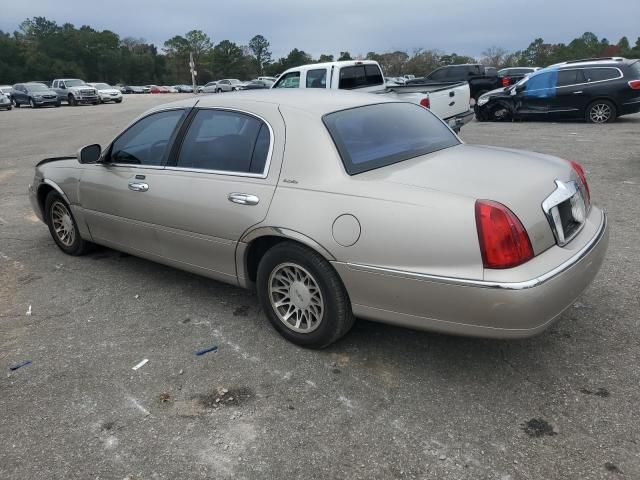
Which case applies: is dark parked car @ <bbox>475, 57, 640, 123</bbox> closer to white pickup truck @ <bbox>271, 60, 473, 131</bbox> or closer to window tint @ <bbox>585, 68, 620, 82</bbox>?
window tint @ <bbox>585, 68, 620, 82</bbox>

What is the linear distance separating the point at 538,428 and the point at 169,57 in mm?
123889

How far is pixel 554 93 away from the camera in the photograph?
48.0 ft

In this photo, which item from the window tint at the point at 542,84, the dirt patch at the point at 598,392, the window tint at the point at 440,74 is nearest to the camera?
the dirt patch at the point at 598,392

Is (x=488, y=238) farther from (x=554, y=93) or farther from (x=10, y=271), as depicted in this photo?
(x=554, y=93)

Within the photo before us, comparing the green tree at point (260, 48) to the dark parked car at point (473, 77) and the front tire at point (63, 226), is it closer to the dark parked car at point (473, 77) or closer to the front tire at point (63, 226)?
the dark parked car at point (473, 77)

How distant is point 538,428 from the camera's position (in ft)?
8.57

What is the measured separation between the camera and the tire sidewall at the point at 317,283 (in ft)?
10.2

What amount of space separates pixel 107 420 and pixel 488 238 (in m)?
2.18

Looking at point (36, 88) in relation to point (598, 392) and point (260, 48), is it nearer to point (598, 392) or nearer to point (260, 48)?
point (598, 392)

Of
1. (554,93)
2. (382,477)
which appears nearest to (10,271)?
(382,477)

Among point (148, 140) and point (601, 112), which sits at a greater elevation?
point (148, 140)

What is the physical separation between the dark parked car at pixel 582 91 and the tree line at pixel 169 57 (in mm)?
60765

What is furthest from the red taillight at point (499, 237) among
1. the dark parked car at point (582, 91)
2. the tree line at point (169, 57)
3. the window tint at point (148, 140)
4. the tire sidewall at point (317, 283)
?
the tree line at point (169, 57)

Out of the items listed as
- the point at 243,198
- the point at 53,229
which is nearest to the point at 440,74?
the point at 53,229
